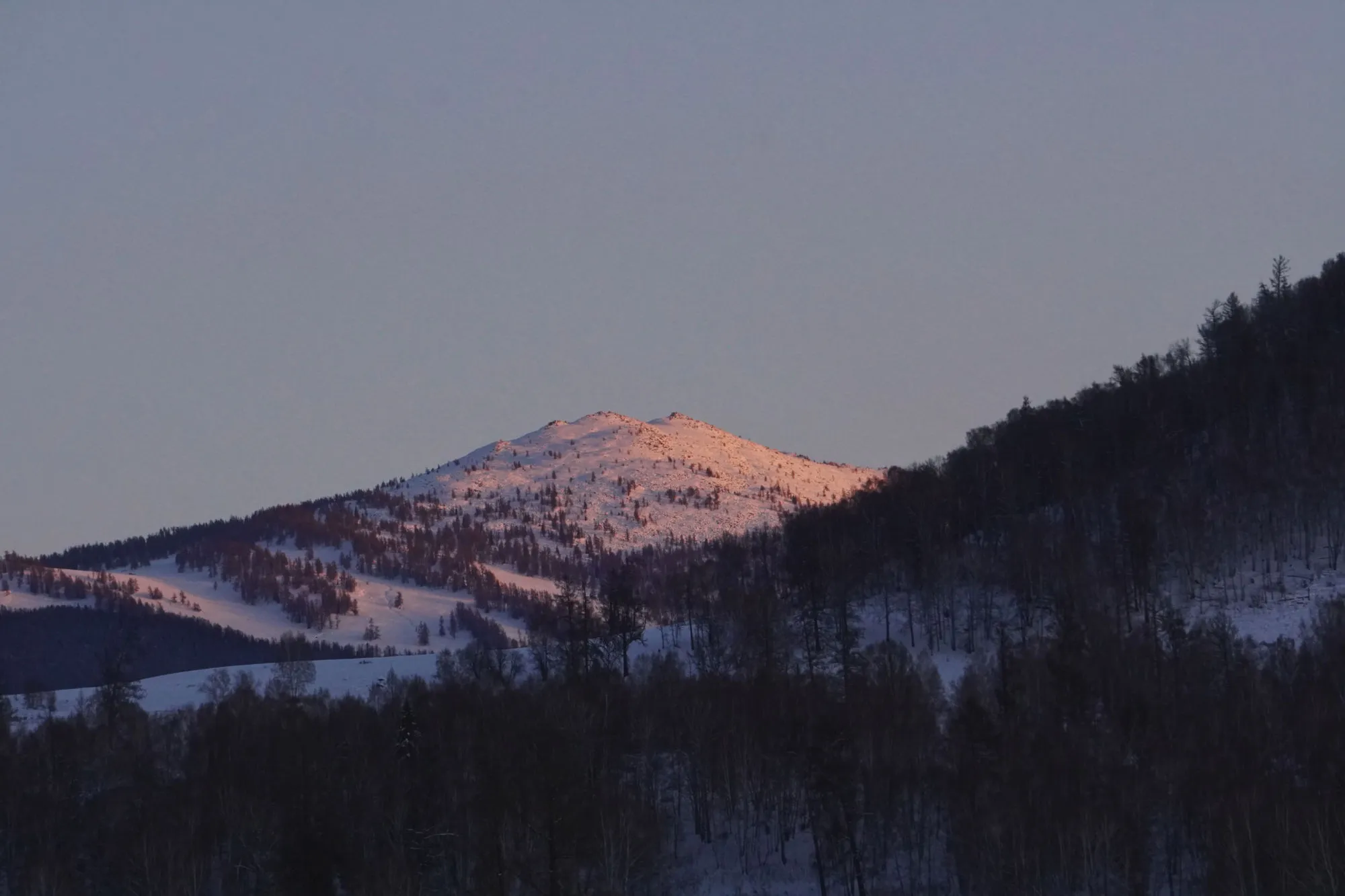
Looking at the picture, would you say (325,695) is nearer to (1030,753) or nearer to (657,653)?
(657,653)

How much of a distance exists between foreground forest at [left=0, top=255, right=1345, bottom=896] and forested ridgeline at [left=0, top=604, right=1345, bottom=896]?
0.84ft

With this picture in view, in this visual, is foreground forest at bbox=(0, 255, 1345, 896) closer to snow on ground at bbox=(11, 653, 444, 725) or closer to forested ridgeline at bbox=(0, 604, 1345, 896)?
forested ridgeline at bbox=(0, 604, 1345, 896)

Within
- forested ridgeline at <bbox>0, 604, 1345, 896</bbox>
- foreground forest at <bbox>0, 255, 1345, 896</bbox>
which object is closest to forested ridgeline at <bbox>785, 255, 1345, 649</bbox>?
foreground forest at <bbox>0, 255, 1345, 896</bbox>

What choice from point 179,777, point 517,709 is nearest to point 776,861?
point 517,709

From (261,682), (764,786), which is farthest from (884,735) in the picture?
(261,682)

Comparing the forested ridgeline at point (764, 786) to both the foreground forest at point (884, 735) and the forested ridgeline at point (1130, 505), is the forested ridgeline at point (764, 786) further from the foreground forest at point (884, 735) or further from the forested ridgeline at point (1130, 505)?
the forested ridgeline at point (1130, 505)

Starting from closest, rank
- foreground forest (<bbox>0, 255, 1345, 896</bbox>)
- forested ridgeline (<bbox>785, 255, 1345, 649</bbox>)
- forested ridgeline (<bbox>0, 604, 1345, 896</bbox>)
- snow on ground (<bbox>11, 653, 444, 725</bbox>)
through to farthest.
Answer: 1. forested ridgeline (<bbox>0, 604, 1345, 896</bbox>)
2. foreground forest (<bbox>0, 255, 1345, 896</bbox>)
3. forested ridgeline (<bbox>785, 255, 1345, 649</bbox>)
4. snow on ground (<bbox>11, 653, 444, 725</bbox>)

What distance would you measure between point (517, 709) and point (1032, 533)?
47.6 metres

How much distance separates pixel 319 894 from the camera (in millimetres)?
74062

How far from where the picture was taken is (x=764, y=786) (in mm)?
94062

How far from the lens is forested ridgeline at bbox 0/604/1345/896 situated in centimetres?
7594

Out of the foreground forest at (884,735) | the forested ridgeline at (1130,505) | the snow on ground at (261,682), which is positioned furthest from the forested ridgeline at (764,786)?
the snow on ground at (261,682)

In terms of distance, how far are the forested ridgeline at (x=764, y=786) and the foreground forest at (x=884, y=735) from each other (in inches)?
10.1

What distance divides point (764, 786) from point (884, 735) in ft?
26.5
